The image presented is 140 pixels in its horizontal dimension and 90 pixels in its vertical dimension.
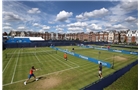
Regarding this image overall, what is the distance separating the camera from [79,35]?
13588cm

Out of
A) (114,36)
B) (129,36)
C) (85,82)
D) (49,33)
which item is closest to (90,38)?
(114,36)

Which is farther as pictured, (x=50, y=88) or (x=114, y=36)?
(x=114, y=36)

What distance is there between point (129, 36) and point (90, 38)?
42922 mm

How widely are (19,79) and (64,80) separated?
5.82 meters

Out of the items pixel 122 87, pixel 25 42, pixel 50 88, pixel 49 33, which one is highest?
pixel 49 33

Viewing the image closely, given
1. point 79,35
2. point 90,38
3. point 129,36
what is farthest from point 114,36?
point 79,35

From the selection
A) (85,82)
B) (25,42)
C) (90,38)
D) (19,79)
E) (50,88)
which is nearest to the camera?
(50,88)

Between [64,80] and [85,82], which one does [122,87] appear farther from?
[64,80]

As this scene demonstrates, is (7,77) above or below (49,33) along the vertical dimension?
below

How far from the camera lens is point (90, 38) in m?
120

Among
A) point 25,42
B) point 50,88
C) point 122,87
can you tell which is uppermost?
point 25,42

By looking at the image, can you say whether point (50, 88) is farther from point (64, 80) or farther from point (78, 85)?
point (78, 85)

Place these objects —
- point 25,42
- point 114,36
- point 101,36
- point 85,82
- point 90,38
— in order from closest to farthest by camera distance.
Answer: point 85,82 → point 25,42 → point 114,36 → point 101,36 → point 90,38

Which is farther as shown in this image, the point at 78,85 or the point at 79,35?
the point at 79,35
